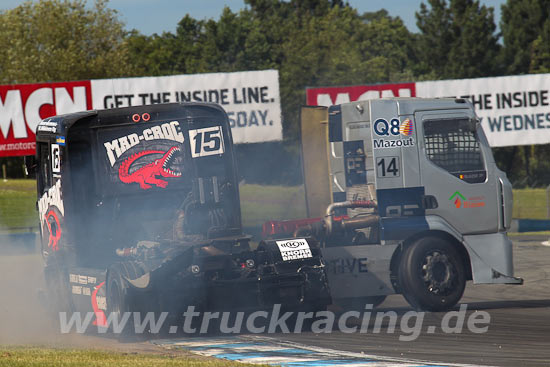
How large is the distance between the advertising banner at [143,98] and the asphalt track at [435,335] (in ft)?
34.6

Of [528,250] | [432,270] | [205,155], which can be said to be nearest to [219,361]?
[205,155]

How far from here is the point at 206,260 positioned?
11164 millimetres

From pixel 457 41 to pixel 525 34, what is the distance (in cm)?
527

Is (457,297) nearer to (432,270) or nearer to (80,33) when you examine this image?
(432,270)

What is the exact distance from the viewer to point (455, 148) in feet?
42.4

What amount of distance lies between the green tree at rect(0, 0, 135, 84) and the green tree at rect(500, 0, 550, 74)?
96.4 feet

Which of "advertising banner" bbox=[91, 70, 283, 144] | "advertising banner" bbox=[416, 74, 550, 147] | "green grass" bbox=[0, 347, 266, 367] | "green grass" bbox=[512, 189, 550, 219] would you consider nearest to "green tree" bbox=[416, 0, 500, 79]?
"green grass" bbox=[512, 189, 550, 219]

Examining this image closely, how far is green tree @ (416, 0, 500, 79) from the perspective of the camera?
69938 mm

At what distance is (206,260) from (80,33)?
58.6m

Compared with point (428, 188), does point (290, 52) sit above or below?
above

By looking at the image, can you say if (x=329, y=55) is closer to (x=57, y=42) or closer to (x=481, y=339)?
(x=57, y=42)

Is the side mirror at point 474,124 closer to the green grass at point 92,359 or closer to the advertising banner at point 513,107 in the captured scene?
the green grass at point 92,359

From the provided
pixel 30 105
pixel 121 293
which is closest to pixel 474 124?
pixel 121 293

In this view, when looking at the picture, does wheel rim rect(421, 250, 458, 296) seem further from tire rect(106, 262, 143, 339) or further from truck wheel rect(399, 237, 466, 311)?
tire rect(106, 262, 143, 339)
